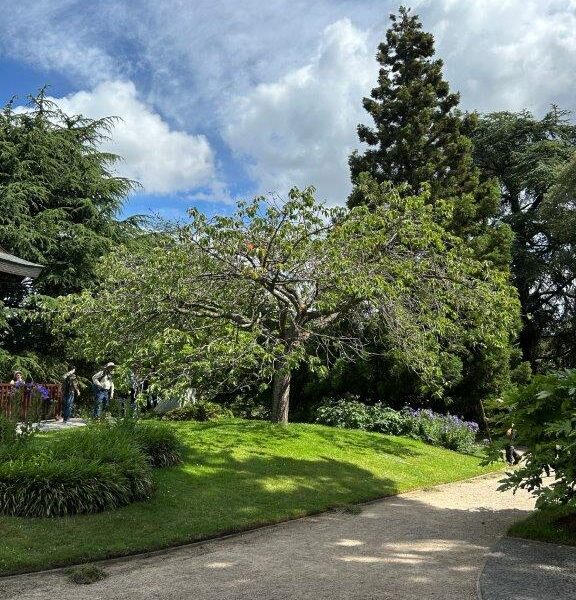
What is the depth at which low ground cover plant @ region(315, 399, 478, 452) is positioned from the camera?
47.0 feet

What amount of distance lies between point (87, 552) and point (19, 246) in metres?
15.7

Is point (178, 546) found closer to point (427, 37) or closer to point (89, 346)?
point (89, 346)

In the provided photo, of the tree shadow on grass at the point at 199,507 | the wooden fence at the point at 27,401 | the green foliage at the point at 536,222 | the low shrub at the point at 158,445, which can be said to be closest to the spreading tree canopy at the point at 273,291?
the low shrub at the point at 158,445

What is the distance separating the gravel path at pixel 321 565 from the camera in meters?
4.76

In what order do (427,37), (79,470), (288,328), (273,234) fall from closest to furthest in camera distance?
(79,470) → (273,234) → (288,328) → (427,37)

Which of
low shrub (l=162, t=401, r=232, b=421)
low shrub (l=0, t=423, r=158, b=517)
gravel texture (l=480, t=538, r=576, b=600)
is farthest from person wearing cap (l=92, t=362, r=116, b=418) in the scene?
gravel texture (l=480, t=538, r=576, b=600)

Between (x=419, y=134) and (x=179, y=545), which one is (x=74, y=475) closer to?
(x=179, y=545)

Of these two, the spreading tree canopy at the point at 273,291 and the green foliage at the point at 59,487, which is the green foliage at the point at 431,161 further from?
the green foliage at the point at 59,487

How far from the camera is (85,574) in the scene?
5211 millimetres

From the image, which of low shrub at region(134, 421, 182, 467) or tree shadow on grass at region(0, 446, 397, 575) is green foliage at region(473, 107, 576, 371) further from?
Result: low shrub at region(134, 421, 182, 467)

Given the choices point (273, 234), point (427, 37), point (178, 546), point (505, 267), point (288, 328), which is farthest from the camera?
point (427, 37)

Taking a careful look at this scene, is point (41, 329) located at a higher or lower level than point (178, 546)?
higher

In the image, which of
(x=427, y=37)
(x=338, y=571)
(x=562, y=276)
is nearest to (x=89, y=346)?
(x=338, y=571)

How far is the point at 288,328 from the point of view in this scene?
1275 centimetres
